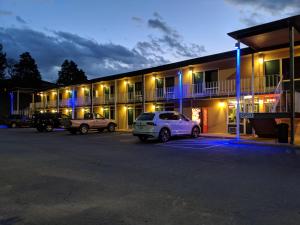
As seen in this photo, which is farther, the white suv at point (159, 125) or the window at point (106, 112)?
the window at point (106, 112)

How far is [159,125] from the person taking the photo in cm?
1708

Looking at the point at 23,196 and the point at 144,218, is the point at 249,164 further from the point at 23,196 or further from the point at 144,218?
the point at 23,196

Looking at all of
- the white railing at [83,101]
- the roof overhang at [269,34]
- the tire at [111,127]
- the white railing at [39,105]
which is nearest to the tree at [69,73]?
the white railing at [39,105]

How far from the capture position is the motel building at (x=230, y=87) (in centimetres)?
1639

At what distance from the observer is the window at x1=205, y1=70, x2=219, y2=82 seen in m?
23.0

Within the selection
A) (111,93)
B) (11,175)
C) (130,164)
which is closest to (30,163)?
(11,175)

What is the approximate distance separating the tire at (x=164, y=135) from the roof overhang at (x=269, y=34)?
625 centimetres

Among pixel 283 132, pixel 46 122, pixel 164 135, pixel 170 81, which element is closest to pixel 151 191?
pixel 164 135

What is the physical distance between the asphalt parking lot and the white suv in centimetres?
576

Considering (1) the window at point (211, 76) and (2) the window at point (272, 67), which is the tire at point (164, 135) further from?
(2) the window at point (272, 67)

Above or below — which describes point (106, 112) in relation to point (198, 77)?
below

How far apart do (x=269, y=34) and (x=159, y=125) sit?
24.6ft

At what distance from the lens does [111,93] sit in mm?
33656

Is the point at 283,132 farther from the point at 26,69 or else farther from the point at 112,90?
the point at 26,69
